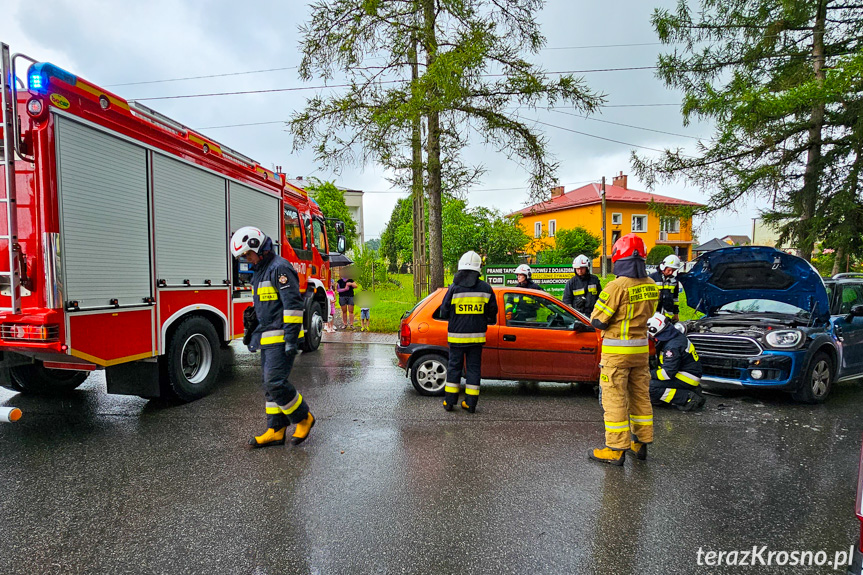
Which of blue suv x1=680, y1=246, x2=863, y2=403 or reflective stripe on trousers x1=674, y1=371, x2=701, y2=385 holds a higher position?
blue suv x1=680, y1=246, x2=863, y2=403

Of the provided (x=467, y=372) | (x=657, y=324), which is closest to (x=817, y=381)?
(x=657, y=324)

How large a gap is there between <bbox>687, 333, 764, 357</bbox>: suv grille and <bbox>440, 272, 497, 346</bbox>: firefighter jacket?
9.59 ft

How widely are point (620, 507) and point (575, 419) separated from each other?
1963mm

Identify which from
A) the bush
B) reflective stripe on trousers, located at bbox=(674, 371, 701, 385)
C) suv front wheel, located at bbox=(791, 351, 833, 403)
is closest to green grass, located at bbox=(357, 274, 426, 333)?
reflective stripe on trousers, located at bbox=(674, 371, 701, 385)

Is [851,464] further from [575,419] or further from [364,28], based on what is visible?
[364,28]

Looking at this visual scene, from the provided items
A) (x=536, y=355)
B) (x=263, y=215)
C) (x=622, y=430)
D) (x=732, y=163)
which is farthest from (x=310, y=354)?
(x=732, y=163)

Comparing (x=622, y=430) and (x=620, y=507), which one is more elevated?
(x=622, y=430)

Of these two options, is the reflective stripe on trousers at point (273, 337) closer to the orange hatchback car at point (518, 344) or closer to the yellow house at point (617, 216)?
the orange hatchback car at point (518, 344)

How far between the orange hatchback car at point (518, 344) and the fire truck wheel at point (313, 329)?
11.6ft

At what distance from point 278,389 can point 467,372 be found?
208 cm

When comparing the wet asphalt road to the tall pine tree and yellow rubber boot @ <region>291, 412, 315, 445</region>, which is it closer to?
yellow rubber boot @ <region>291, 412, 315, 445</region>

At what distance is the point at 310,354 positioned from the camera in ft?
30.5

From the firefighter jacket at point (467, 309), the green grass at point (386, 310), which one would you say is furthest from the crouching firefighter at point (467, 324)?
the green grass at point (386, 310)

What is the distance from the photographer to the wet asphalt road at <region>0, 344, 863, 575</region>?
271 centimetres
